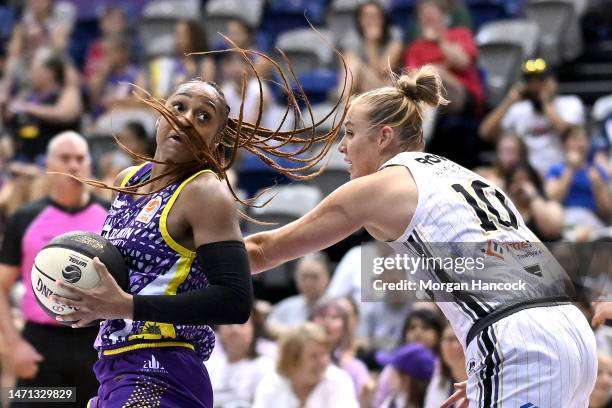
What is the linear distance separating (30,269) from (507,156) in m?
4.07

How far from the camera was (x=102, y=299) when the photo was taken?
3457mm

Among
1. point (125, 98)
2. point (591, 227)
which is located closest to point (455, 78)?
point (591, 227)

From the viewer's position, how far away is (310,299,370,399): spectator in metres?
7.41

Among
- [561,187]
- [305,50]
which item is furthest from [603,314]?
[305,50]

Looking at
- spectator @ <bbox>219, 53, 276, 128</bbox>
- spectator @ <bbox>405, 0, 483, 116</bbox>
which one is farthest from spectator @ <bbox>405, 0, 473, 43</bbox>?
spectator @ <bbox>219, 53, 276, 128</bbox>

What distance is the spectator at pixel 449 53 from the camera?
972 cm

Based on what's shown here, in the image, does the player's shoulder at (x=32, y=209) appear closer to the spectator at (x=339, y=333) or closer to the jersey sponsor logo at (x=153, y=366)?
the spectator at (x=339, y=333)

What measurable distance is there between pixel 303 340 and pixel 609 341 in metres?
1.83

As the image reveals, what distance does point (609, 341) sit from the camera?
6.57 meters

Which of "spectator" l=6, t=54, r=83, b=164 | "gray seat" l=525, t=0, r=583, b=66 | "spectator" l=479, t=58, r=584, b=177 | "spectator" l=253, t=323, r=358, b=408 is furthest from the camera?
"gray seat" l=525, t=0, r=583, b=66

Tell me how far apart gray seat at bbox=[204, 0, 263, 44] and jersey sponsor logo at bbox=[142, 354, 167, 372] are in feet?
29.1

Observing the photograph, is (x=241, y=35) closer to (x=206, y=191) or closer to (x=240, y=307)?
(x=206, y=191)

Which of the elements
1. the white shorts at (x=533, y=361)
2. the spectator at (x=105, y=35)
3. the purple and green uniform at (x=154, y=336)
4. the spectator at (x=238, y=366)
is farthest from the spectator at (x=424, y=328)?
the spectator at (x=105, y=35)

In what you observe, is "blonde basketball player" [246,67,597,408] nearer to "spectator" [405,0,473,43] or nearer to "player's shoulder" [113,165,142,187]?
"player's shoulder" [113,165,142,187]
